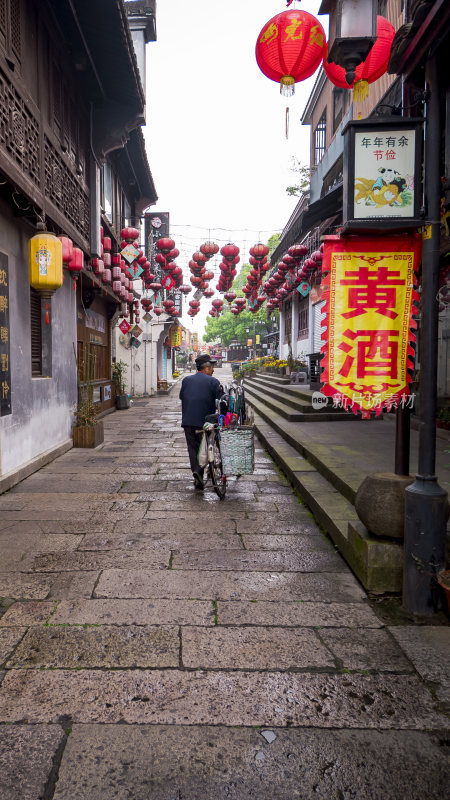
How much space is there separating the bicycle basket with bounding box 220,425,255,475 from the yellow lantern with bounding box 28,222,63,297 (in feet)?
10.4

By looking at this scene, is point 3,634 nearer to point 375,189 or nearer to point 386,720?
point 386,720

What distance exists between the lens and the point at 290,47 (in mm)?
5031

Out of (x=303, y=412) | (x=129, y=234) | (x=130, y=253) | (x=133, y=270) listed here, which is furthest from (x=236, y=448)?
(x=129, y=234)

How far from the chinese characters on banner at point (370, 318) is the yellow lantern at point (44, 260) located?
4.48 metres

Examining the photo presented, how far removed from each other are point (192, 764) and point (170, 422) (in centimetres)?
1212

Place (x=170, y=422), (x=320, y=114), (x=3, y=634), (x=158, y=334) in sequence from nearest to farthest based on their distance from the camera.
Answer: (x=3, y=634) → (x=170, y=422) → (x=320, y=114) → (x=158, y=334)

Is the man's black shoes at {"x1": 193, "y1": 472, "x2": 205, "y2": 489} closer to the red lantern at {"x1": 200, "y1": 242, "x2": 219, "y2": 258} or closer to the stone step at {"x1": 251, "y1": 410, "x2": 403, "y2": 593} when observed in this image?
the stone step at {"x1": 251, "y1": 410, "x2": 403, "y2": 593}

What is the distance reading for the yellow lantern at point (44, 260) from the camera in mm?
6645

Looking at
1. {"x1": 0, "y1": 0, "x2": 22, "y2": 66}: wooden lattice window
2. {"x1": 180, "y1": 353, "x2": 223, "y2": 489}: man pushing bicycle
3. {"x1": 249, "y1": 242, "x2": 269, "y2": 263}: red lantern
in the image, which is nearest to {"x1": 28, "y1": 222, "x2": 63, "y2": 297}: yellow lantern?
{"x1": 0, "y1": 0, "x2": 22, "y2": 66}: wooden lattice window

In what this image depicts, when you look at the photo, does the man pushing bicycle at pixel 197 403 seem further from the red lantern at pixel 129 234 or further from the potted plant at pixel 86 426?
the red lantern at pixel 129 234

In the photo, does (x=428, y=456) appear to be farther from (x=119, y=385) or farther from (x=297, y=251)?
(x=119, y=385)

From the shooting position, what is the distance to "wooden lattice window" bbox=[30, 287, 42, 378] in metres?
8.25

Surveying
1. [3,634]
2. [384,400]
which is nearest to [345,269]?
[384,400]

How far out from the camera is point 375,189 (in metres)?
3.34
